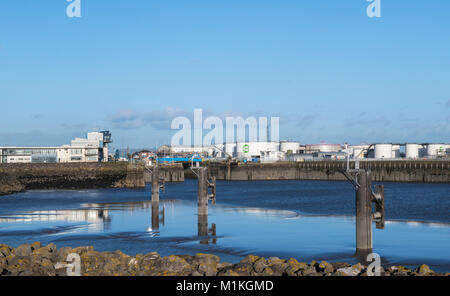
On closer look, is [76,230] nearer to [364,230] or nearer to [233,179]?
[364,230]

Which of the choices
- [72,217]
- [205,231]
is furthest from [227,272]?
[72,217]

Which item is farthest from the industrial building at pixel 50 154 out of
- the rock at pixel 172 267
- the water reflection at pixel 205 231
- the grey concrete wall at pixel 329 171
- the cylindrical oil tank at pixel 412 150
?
the rock at pixel 172 267

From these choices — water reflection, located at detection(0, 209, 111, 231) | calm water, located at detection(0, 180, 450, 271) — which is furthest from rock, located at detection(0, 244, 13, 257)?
water reflection, located at detection(0, 209, 111, 231)

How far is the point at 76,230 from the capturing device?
44.9m

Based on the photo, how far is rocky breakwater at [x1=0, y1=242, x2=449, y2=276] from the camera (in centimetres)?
2241

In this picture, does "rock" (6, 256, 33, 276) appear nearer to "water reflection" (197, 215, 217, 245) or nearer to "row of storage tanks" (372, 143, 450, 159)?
"water reflection" (197, 215, 217, 245)

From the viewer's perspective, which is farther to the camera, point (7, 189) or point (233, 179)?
point (233, 179)

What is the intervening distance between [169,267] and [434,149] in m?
175

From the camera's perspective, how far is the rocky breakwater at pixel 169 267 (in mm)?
22406

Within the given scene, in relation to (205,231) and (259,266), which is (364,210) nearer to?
(259,266)

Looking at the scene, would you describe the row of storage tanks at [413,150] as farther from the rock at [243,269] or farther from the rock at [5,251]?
the rock at [243,269]

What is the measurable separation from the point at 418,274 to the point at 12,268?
16.2m

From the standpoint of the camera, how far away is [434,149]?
602ft
